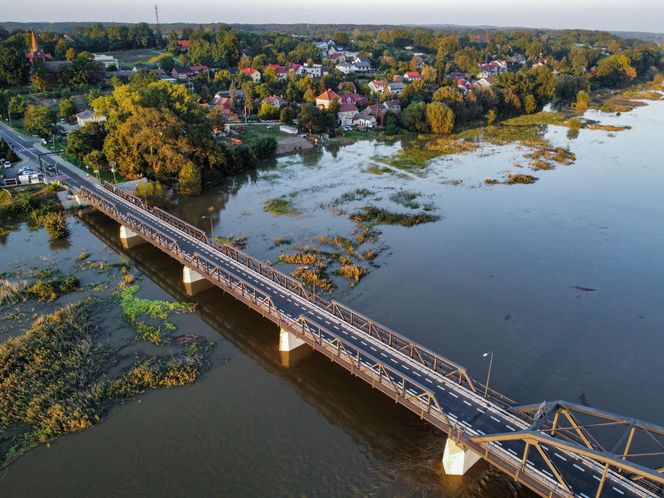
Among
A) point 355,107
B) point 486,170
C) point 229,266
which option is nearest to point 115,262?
point 229,266

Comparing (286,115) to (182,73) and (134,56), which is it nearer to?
(182,73)

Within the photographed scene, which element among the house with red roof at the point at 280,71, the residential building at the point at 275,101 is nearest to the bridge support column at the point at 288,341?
the residential building at the point at 275,101

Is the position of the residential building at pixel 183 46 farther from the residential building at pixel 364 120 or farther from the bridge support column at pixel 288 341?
the bridge support column at pixel 288 341

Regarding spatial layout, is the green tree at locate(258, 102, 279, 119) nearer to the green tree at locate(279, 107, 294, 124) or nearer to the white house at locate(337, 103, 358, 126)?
the green tree at locate(279, 107, 294, 124)

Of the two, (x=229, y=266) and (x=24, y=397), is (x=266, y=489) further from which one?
(x=229, y=266)

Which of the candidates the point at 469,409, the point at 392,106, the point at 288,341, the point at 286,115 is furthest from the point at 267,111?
the point at 469,409
